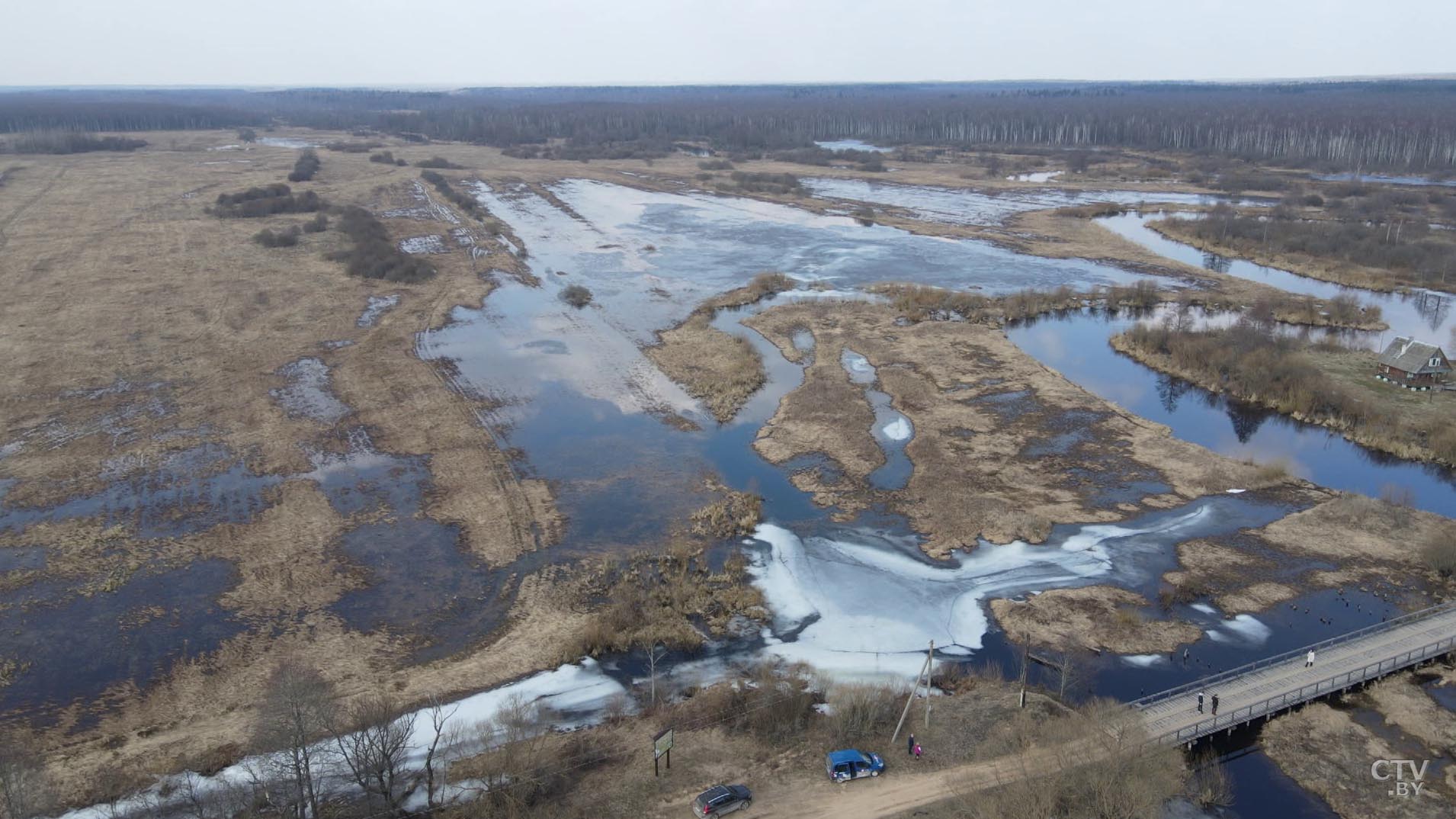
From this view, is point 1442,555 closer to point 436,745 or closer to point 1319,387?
point 1319,387

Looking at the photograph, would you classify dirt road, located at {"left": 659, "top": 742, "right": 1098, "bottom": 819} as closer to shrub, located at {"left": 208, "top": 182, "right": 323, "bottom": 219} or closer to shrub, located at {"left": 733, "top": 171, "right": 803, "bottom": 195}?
shrub, located at {"left": 208, "top": 182, "right": 323, "bottom": 219}

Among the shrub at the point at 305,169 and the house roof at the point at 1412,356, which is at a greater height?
the shrub at the point at 305,169

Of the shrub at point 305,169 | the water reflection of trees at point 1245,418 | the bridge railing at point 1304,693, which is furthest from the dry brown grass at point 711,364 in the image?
the shrub at point 305,169

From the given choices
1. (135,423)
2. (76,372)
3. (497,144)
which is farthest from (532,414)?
(497,144)

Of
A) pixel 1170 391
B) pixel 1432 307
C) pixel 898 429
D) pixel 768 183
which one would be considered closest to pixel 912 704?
pixel 898 429

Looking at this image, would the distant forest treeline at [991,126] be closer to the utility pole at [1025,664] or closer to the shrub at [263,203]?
the shrub at [263,203]

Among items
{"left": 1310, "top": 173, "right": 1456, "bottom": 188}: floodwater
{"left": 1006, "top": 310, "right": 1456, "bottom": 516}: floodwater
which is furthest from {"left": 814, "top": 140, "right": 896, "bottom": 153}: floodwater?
→ {"left": 1006, "top": 310, "right": 1456, "bottom": 516}: floodwater
